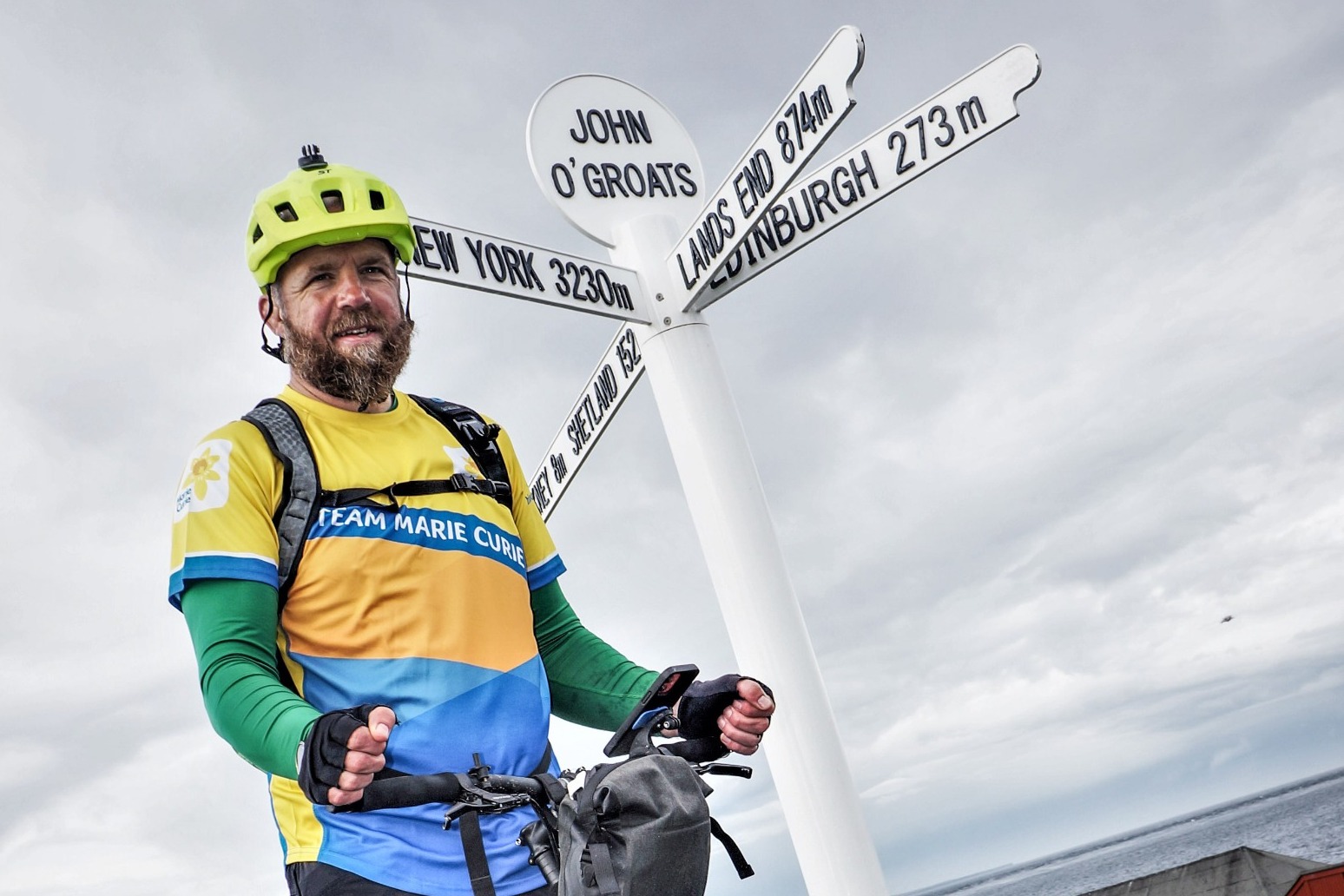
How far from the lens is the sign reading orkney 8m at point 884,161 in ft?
13.3

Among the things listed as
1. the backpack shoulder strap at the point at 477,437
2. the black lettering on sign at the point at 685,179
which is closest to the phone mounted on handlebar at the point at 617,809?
the backpack shoulder strap at the point at 477,437

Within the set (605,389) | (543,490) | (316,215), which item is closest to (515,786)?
(316,215)

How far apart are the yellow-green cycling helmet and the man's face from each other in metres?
0.03

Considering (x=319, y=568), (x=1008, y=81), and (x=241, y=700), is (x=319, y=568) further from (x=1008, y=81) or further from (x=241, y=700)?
(x=1008, y=81)

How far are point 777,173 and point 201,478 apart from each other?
2.84 metres

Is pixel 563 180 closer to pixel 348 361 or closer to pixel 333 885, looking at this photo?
pixel 348 361

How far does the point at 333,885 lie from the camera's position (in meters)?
1.86

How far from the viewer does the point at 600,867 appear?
59.4 inches

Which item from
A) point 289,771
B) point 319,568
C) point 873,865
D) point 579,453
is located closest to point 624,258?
point 579,453

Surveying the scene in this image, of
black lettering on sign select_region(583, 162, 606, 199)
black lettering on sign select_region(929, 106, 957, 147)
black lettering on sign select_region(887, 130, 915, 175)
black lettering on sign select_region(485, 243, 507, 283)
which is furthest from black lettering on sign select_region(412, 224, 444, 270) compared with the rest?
black lettering on sign select_region(929, 106, 957, 147)

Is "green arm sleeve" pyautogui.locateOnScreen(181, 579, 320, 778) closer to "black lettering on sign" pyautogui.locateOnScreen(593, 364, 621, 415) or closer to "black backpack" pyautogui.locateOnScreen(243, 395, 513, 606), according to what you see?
"black backpack" pyautogui.locateOnScreen(243, 395, 513, 606)

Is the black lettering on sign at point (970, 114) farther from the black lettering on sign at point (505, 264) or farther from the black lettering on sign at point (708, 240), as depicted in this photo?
the black lettering on sign at point (505, 264)

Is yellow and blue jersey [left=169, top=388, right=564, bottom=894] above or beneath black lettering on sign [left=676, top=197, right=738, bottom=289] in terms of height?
beneath

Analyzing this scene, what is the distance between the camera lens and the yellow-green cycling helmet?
2.28 metres
